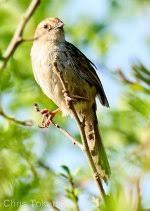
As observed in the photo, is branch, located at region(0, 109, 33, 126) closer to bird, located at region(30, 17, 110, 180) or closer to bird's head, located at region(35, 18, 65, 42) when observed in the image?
bird, located at region(30, 17, 110, 180)

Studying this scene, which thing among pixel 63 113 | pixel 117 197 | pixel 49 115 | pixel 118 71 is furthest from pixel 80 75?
pixel 117 197

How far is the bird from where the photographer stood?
16.5 feet

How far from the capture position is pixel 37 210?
1.79 meters

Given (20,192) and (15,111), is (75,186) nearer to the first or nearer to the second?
(20,192)

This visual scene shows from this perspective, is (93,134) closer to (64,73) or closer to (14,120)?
(64,73)

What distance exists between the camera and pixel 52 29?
18.5 ft

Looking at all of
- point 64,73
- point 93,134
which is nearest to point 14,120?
point 93,134

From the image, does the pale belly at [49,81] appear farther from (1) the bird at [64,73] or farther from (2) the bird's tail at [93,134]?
(2) the bird's tail at [93,134]

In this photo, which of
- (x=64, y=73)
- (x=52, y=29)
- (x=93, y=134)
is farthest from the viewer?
(x=52, y=29)

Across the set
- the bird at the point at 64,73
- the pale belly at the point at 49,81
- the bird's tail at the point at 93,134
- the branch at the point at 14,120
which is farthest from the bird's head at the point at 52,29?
the branch at the point at 14,120

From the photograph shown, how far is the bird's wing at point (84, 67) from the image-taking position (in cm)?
547

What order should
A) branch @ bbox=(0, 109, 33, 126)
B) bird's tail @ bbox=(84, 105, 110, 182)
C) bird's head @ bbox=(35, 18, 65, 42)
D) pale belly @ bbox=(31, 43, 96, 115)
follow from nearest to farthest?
1. branch @ bbox=(0, 109, 33, 126)
2. bird's tail @ bbox=(84, 105, 110, 182)
3. pale belly @ bbox=(31, 43, 96, 115)
4. bird's head @ bbox=(35, 18, 65, 42)

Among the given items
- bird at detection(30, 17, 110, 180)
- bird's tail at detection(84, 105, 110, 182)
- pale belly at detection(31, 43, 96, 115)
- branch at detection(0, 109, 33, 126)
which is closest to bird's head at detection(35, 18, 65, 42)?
bird at detection(30, 17, 110, 180)

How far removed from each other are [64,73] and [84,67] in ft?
1.67
